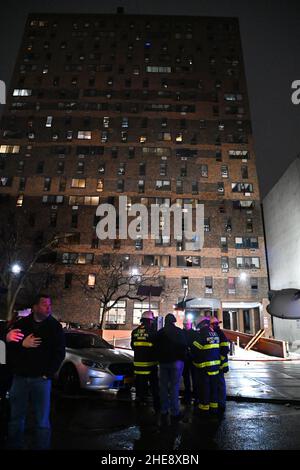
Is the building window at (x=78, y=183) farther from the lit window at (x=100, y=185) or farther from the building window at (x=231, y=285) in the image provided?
the building window at (x=231, y=285)

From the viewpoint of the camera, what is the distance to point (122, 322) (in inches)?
1539

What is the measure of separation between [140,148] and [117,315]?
22990 millimetres

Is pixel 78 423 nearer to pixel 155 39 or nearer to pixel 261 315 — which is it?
pixel 261 315

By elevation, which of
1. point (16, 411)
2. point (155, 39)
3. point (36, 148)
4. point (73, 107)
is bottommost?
point (16, 411)

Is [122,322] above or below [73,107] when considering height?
below

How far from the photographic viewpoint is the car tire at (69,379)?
7.89 metres

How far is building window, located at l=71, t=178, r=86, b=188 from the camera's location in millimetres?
43875

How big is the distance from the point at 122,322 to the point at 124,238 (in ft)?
33.8

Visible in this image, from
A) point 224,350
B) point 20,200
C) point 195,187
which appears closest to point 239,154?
point 195,187

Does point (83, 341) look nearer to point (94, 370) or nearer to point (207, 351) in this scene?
point (94, 370)

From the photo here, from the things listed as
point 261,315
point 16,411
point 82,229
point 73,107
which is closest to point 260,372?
point 16,411

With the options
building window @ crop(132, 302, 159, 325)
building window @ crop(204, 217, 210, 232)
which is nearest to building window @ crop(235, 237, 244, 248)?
building window @ crop(204, 217, 210, 232)

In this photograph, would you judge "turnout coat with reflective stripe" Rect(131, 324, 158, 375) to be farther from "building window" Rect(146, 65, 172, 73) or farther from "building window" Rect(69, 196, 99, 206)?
"building window" Rect(146, 65, 172, 73)

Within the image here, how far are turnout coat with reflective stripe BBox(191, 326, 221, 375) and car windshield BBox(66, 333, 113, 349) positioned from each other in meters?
3.55
